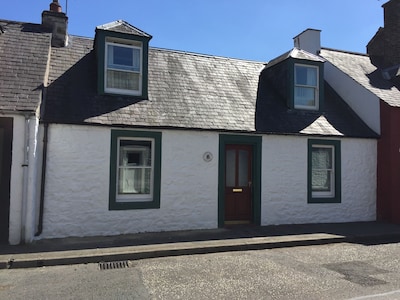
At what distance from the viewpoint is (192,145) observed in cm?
1028

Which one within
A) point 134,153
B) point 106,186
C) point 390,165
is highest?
point 134,153

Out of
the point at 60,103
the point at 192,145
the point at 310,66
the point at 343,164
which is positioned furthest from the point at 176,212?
the point at 310,66

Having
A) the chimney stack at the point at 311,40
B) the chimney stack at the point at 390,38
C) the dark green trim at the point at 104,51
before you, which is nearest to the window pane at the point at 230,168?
the dark green trim at the point at 104,51

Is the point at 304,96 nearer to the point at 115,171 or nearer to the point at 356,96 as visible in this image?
the point at 356,96

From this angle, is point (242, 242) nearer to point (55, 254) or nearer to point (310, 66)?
point (55, 254)

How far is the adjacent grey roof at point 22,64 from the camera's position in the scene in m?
8.47

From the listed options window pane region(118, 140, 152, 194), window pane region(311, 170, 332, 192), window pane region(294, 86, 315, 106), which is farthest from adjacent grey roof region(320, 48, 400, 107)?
window pane region(118, 140, 152, 194)

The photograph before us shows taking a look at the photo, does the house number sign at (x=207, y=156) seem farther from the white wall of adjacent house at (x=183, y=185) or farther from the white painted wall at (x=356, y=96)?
the white painted wall at (x=356, y=96)

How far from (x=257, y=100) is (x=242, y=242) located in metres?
5.37

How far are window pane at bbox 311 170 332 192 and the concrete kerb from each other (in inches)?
105

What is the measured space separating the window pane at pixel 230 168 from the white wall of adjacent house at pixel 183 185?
716 mm

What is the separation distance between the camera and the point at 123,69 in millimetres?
10664

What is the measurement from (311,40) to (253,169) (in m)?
7.31

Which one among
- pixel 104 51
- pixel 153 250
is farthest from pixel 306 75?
pixel 153 250
